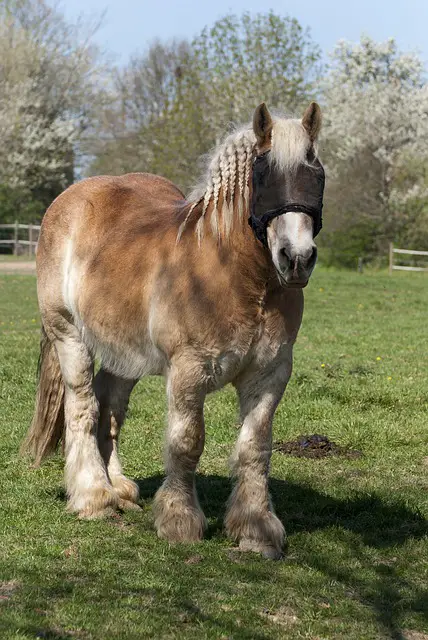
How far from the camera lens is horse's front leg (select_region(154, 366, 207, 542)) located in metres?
4.93

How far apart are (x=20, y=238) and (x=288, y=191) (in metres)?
36.0

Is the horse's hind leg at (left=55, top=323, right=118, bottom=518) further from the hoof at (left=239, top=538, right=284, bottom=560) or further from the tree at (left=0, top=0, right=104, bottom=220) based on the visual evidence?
the tree at (left=0, top=0, right=104, bottom=220)

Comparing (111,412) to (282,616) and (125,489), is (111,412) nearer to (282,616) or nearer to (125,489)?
(125,489)

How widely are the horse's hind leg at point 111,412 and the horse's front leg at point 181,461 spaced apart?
981 mm

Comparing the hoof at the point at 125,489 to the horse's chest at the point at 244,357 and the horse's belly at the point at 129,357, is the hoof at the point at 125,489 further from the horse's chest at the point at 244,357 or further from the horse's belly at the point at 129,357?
the horse's chest at the point at 244,357

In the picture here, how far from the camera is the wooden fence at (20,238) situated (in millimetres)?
37750

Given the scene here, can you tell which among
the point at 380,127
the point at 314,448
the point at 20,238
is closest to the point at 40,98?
the point at 20,238

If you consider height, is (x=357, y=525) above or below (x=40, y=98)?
below

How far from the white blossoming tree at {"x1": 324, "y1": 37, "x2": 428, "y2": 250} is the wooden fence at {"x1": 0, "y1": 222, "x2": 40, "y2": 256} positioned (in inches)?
511

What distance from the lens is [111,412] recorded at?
244 inches

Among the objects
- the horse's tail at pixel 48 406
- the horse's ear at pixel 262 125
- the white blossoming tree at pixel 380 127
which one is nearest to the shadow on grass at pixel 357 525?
the horse's tail at pixel 48 406

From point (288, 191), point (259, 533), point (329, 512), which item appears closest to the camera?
point (288, 191)

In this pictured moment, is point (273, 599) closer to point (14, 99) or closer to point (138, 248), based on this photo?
point (138, 248)

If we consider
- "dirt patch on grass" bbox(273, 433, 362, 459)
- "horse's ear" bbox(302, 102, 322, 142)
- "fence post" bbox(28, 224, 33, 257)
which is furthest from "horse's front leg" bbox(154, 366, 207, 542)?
"fence post" bbox(28, 224, 33, 257)
